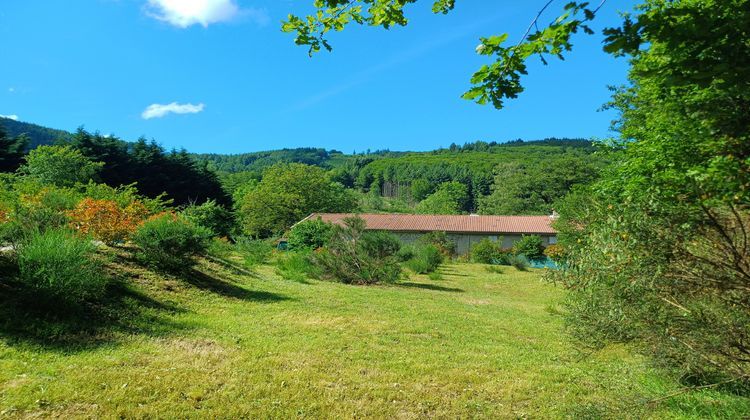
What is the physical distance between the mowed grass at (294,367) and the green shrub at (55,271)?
36cm

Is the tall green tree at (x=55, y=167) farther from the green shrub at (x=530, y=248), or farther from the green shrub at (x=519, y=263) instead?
the green shrub at (x=530, y=248)

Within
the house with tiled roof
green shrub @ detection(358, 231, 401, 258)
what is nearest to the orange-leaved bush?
green shrub @ detection(358, 231, 401, 258)

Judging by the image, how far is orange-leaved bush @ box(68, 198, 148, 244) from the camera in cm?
1080

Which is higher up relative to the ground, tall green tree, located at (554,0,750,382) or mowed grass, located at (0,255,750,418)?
tall green tree, located at (554,0,750,382)

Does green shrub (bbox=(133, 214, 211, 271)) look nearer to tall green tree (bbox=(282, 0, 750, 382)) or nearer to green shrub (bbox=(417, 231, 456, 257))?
tall green tree (bbox=(282, 0, 750, 382))

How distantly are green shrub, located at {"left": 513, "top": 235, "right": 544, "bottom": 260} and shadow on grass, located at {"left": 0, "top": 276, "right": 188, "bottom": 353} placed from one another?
31.4m

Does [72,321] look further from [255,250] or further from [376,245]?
[255,250]

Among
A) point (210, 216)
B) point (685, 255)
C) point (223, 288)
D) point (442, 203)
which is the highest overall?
point (442, 203)

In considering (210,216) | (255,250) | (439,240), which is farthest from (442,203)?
(255,250)

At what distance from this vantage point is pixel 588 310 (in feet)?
13.8

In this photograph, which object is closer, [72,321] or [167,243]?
[72,321]

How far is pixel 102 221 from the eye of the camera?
11.0 meters

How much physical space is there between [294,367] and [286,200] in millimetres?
45897

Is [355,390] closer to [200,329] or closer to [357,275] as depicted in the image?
[200,329]
